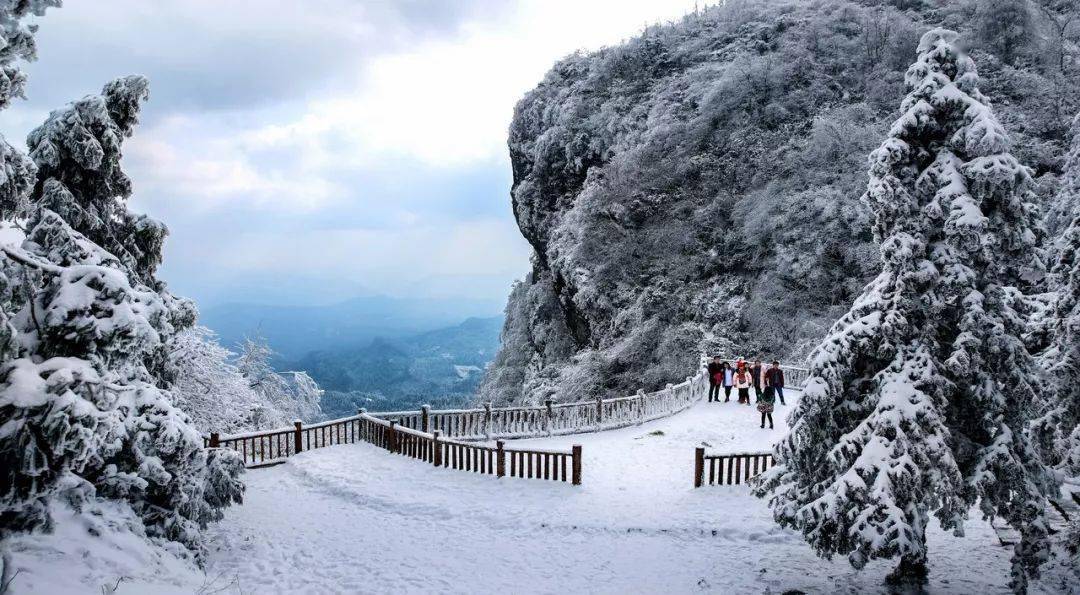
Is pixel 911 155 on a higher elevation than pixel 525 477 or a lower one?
higher

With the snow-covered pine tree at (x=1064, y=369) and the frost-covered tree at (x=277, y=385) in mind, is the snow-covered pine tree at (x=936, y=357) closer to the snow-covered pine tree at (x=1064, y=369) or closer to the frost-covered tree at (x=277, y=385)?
the snow-covered pine tree at (x=1064, y=369)

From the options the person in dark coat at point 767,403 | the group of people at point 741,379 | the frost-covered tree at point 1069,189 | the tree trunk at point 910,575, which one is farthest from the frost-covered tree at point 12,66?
the frost-covered tree at point 1069,189

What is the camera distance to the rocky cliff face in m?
31.1

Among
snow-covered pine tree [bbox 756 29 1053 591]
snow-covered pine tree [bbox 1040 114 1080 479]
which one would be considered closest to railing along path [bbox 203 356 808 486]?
snow-covered pine tree [bbox 756 29 1053 591]

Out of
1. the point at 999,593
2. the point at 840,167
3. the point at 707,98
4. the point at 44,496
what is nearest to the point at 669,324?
the point at 840,167

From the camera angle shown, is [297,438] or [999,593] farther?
[297,438]

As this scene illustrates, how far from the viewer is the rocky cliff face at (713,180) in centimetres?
3109

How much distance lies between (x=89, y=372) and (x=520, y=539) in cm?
772

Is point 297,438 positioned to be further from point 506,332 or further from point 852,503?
point 506,332

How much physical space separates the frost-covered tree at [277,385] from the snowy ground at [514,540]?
1572 centimetres

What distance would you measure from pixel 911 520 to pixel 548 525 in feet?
20.4

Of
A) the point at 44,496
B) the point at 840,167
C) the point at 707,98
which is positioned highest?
the point at 707,98

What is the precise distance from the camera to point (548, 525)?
11.5 m

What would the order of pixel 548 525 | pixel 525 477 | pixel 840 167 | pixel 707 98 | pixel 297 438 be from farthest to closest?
pixel 707 98, pixel 840 167, pixel 297 438, pixel 525 477, pixel 548 525
